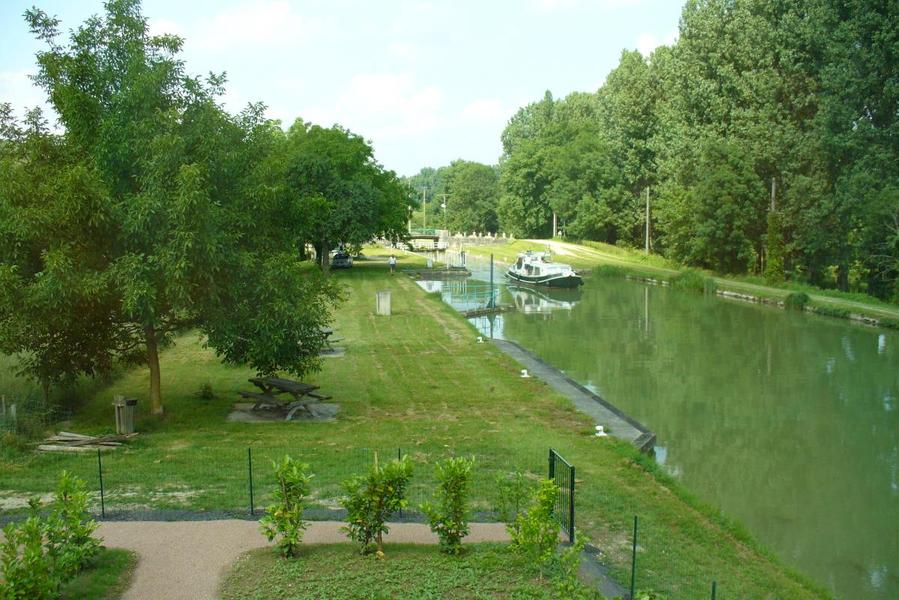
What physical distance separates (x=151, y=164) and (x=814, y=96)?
43.1m

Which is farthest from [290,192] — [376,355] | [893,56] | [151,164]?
[893,56]

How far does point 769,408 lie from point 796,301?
73.7 ft

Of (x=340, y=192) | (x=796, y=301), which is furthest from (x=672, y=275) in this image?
(x=340, y=192)

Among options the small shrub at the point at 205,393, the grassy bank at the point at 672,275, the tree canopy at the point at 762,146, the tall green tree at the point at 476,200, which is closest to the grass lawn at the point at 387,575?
the small shrub at the point at 205,393

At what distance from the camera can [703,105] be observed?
59469 mm

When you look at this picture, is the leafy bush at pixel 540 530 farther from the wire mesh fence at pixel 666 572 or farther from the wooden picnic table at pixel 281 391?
the wooden picnic table at pixel 281 391

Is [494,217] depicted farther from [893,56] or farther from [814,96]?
[893,56]

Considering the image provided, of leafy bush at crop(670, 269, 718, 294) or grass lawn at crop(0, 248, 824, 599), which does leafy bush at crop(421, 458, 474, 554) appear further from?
leafy bush at crop(670, 269, 718, 294)

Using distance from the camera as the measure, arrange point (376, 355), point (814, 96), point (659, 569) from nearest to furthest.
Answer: point (659, 569)
point (376, 355)
point (814, 96)

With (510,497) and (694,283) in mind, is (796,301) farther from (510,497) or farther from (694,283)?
(510,497)

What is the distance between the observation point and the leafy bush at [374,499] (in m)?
10.1

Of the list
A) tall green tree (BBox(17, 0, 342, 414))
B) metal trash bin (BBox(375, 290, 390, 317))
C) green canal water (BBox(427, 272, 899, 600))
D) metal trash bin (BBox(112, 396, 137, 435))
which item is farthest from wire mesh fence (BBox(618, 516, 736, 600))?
metal trash bin (BBox(375, 290, 390, 317))

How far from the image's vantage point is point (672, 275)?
58.1 m

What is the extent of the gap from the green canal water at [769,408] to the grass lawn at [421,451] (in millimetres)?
1816
